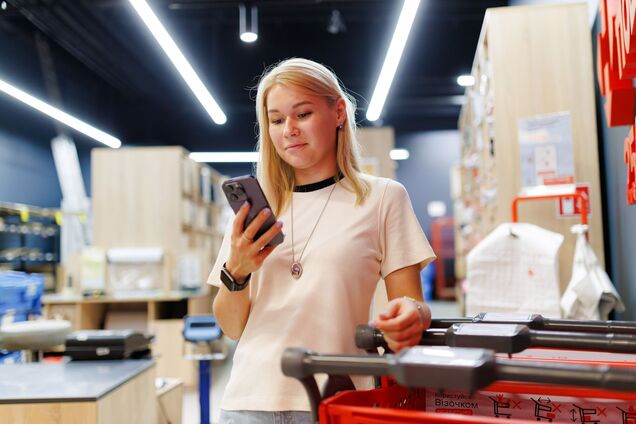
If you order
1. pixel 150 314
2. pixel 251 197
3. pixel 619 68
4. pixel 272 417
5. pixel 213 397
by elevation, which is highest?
pixel 619 68

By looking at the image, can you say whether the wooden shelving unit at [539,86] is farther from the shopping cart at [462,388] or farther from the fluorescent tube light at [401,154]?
the fluorescent tube light at [401,154]

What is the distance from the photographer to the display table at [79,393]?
201 centimetres

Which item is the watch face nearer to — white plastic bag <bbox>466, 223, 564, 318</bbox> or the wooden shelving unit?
white plastic bag <bbox>466, 223, 564, 318</bbox>

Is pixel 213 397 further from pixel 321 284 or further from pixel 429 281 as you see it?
→ pixel 429 281

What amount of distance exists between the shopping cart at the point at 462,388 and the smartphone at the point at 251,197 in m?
0.39

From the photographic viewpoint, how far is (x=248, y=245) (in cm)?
126

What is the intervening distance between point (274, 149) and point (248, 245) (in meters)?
0.33

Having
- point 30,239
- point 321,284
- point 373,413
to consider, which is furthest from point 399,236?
point 30,239

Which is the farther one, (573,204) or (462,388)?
(573,204)

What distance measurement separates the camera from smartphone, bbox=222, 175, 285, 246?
1238 mm

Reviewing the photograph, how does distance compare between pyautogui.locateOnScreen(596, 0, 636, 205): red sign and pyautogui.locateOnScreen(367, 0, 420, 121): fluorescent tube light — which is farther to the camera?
pyautogui.locateOnScreen(367, 0, 420, 121): fluorescent tube light

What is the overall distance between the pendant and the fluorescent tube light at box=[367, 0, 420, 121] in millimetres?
3908

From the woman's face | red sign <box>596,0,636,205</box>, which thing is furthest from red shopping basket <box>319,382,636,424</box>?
red sign <box>596,0,636,205</box>

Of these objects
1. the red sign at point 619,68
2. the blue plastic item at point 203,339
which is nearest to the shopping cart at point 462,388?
the red sign at point 619,68
